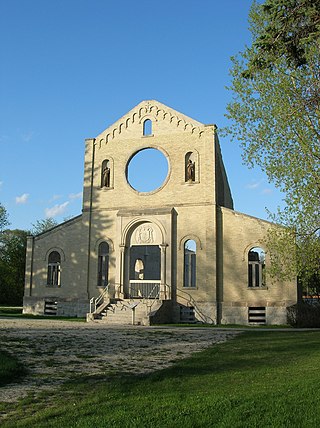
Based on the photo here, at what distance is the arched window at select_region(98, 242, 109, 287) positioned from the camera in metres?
29.7

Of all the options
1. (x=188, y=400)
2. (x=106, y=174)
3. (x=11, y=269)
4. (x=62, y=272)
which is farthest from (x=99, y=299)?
(x=11, y=269)

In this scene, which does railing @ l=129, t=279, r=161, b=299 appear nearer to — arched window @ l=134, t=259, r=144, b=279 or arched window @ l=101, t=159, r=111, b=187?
arched window @ l=101, t=159, r=111, b=187

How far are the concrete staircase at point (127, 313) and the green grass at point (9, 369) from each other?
46.4ft

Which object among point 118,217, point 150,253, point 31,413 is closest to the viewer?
point 31,413

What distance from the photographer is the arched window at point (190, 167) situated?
93.5 feet

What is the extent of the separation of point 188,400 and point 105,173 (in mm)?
24810

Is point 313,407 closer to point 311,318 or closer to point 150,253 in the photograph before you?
point 311,318

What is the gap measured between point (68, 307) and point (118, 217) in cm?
633

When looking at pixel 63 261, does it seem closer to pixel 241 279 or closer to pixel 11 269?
pixel 241 279

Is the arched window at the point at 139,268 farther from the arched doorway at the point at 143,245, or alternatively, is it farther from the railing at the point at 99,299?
the railing at the point at 99,299

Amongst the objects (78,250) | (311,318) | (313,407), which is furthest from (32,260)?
(313,407)

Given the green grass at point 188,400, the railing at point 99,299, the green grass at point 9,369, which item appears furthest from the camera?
the railing at point 99,299

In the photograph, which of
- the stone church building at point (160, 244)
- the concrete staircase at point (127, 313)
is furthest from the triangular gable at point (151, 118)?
the concrete staircase at point (127, 313)

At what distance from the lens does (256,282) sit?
26375 mm
